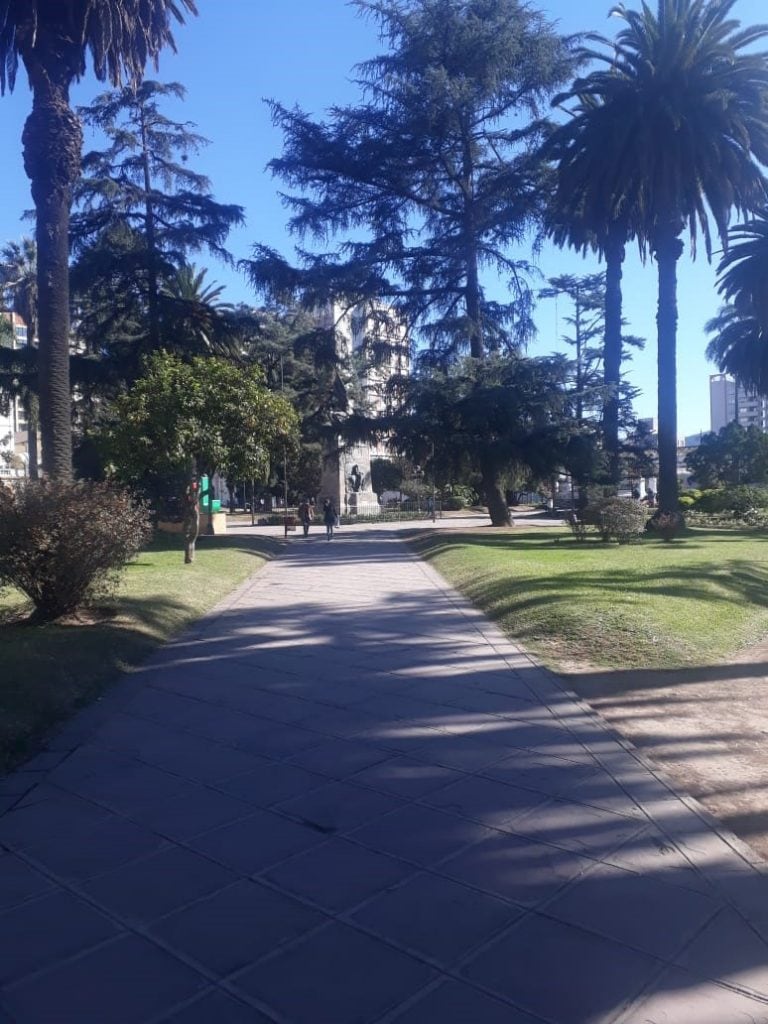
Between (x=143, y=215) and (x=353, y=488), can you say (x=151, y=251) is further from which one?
(x=353, y=488)

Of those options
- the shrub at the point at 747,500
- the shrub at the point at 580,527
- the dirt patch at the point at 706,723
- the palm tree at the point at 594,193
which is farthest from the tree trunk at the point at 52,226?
the shrub at the point at 747,500

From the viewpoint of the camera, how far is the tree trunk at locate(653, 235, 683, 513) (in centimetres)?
3045

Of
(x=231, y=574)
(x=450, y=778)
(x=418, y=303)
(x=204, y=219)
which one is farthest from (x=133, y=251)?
(x=450, y=778)

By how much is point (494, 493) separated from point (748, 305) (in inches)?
626

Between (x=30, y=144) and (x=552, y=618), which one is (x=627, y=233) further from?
(x=552, y=618)

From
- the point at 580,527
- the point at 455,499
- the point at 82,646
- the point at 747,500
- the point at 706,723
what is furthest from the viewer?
the point at 455,499

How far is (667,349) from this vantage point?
30.5m

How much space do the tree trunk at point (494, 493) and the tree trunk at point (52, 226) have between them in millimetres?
17941

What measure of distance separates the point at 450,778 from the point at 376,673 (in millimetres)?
3411

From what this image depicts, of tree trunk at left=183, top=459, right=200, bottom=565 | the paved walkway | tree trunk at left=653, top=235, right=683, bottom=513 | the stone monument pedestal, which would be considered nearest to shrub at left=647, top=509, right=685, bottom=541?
tree trunk at left=653, top=235, right=683, bottom=513

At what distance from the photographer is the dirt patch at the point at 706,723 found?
225 inches

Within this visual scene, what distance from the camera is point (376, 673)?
31.2 ft

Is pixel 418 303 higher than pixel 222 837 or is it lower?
higher

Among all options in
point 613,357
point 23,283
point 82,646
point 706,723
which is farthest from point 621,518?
point 23,283
